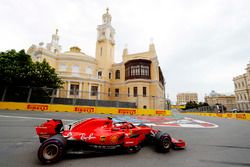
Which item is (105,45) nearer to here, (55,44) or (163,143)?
(55,44)

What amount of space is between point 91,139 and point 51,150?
0.99m

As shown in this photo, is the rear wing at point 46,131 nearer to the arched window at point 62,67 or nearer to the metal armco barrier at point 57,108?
the metal armco barrier at point 57,108

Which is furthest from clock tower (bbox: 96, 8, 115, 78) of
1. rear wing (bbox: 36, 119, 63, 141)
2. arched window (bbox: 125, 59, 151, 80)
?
rear wing (bbox: 36, 119, 63, 141)

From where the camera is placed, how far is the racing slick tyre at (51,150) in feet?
9.77

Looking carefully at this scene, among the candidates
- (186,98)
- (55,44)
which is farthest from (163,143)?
(186,98)

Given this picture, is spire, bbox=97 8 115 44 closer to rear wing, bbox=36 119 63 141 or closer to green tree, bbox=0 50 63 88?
green tree, bbox=0 50 63 88

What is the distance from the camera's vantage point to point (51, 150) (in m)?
3.11

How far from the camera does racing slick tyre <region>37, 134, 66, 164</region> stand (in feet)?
9.77

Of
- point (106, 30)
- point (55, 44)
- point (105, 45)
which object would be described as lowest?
point (105, 45)

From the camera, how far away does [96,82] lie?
96.8 ft

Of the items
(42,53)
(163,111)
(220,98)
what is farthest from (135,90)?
(220,98)

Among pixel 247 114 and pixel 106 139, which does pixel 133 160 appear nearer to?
pixel 106 139

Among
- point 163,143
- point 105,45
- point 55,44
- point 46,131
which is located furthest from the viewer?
point 55,44

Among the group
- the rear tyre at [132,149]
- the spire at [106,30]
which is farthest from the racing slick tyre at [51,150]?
the spire at [106,30]
